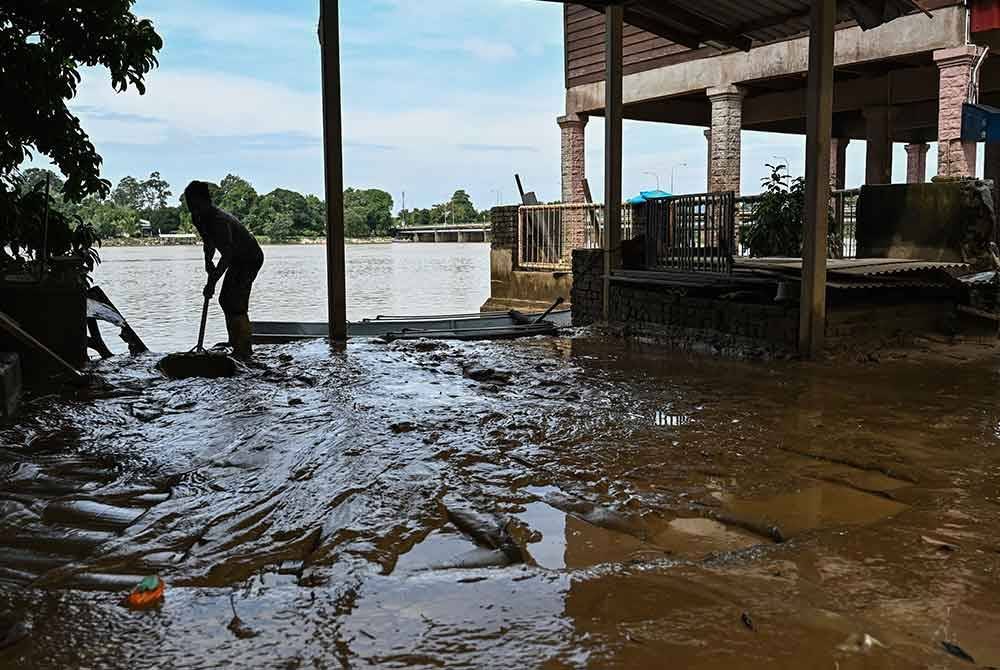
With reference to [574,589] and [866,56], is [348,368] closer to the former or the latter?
[574,589]

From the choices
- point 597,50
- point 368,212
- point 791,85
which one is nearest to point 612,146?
point 597,50

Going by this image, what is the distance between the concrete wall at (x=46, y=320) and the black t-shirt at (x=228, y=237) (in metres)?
1.24

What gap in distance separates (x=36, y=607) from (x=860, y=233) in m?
10.3

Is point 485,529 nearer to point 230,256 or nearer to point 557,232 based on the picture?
point 230,256

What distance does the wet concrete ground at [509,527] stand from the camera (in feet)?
7.52

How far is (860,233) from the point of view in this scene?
10406 millimetres

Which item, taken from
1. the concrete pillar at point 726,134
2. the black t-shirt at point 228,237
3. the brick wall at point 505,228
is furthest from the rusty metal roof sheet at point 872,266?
the brick wall at point 505,228

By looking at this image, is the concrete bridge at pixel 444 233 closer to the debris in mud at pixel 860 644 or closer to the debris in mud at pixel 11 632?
the debris in mud at pixel 11 632

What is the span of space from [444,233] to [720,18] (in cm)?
3753

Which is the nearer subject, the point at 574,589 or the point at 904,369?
the point at 574,589

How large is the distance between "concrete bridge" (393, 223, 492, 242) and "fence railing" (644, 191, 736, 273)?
33690 mm

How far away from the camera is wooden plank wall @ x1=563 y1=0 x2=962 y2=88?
15.2 meters

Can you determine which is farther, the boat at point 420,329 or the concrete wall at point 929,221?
the boat at point 420,329

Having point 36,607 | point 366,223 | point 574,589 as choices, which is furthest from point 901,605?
point 366,223
